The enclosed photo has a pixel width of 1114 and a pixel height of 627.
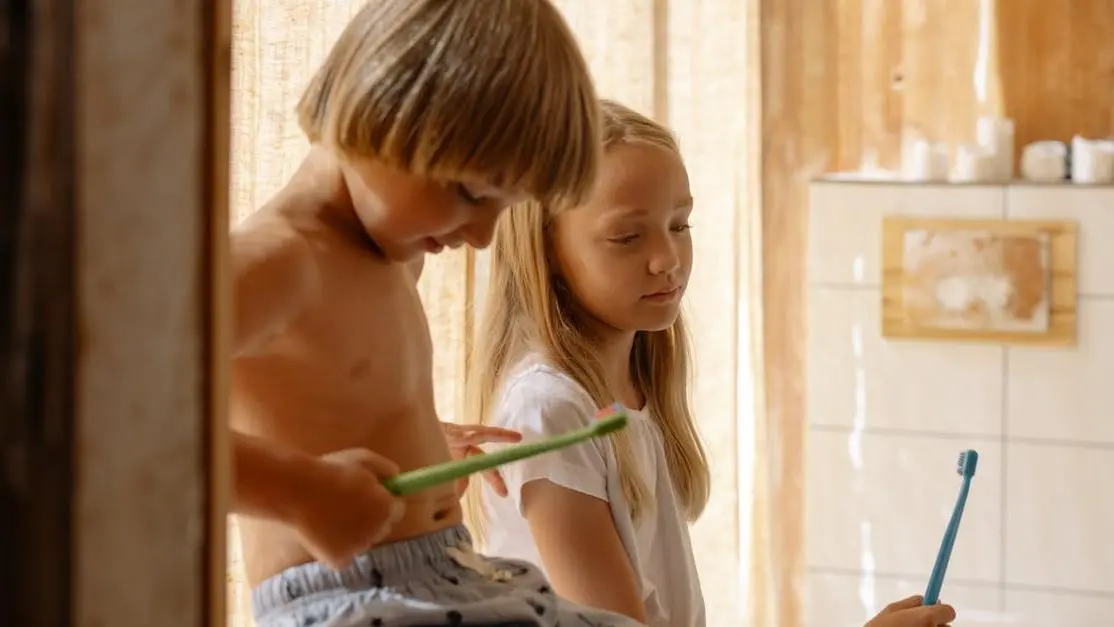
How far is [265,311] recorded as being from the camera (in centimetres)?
61

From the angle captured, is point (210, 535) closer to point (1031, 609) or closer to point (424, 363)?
point (424, 363)

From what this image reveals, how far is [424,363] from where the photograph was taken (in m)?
0.79

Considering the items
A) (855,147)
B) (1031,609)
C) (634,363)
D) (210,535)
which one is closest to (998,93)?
(855,147)

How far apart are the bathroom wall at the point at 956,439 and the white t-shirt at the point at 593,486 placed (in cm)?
117

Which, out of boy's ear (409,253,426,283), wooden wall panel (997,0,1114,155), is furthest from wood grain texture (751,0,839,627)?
boy's ear (409,253,426,283)

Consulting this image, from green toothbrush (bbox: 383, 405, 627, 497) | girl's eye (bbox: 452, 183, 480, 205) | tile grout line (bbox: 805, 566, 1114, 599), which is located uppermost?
girl's eye (bbox: 452, 183, 480, 205)

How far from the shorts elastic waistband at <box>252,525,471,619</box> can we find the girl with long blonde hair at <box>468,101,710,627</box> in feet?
1.23

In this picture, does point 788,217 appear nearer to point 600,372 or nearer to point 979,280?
point 979,280

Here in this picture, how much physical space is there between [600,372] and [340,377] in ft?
1.68

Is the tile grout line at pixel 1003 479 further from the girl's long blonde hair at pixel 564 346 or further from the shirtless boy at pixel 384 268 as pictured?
the shirtless boy at pixel 384 268

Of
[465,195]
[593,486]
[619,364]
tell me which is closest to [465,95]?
[465,195]

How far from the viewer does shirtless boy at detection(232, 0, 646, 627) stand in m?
0.63

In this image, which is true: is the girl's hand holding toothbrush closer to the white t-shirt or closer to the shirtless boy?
the white t-shirt

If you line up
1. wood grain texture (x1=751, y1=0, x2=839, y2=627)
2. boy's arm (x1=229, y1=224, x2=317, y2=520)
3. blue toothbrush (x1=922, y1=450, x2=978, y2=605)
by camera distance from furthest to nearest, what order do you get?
wood grain texture (x1=751, y1=0, x2=839, y2=627) → blue toothbrush (x1=922, y1=450, x2=978, y2=605) → boy's arm (x1=229, y1=224, x2=317, y2=520)
